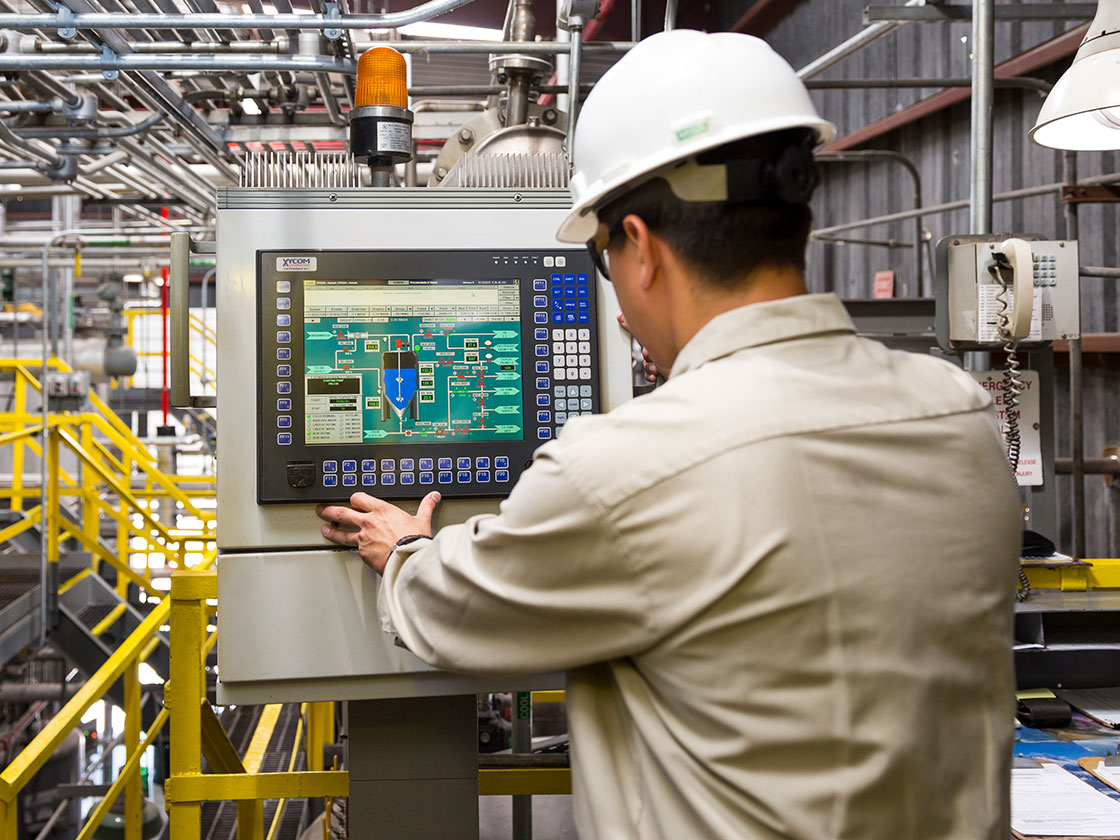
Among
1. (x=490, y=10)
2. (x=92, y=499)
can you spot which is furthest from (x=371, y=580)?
(x=490, y=10)

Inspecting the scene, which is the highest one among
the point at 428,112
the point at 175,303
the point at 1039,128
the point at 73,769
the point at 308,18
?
the point at 428,112

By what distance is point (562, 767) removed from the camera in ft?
6.46

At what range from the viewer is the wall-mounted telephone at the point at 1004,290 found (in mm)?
1912

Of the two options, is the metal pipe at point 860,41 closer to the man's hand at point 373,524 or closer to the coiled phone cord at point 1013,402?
the coiled phone cord at point 1013,402

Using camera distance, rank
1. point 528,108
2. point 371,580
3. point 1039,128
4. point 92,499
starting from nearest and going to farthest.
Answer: point 371,580 < point 1039,128 < point 528,108 < point 92,499

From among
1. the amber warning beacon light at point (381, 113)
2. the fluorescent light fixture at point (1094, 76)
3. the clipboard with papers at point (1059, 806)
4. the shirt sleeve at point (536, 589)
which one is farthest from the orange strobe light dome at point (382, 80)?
the clipboard with papers at point (1059, 806)

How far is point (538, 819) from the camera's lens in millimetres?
3428

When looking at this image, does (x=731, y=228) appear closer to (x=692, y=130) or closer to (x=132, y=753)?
(x=692, y=130)

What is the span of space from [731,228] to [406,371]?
0.69m

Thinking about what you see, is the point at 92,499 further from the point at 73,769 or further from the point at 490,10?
the point at 490,10

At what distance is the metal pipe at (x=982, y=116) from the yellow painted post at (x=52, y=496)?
4.71 m

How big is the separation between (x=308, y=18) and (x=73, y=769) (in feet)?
20.2

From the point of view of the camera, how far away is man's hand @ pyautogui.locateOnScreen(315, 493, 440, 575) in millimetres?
1431

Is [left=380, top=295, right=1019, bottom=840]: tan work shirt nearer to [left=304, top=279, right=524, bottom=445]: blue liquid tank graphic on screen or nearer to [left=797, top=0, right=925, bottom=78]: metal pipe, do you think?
[left=304, top=279, right=524, bottom=445]: blue liquid tank graphic on screen
